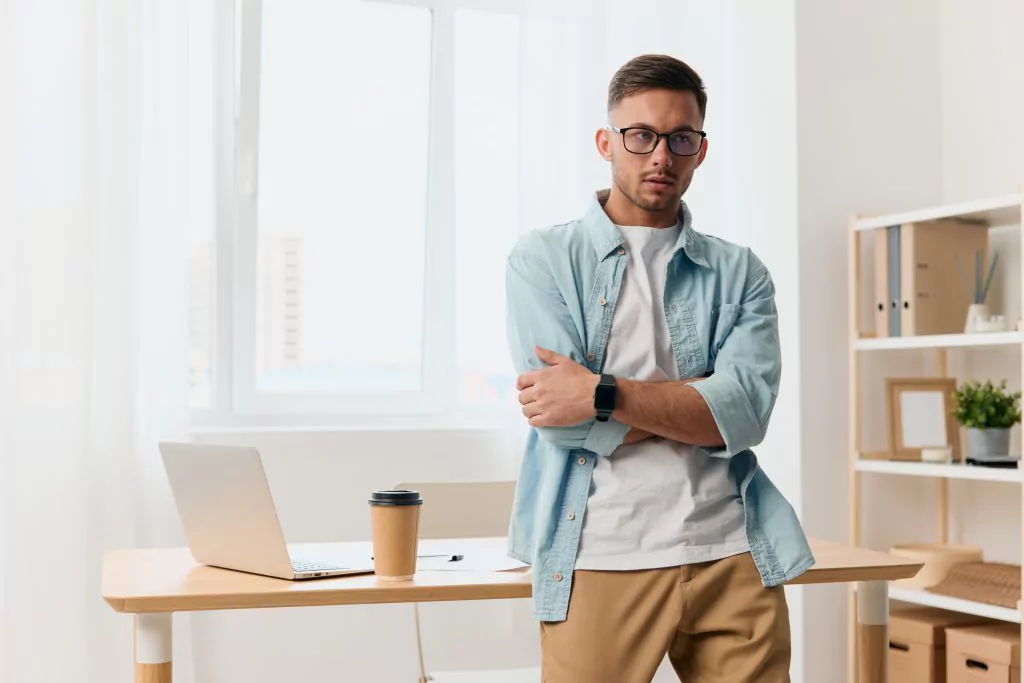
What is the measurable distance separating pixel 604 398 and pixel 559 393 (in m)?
0.06

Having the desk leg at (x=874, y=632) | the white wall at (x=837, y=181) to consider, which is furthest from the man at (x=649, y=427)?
the white wall at (x=837, y=181)

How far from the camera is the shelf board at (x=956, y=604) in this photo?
2.80m

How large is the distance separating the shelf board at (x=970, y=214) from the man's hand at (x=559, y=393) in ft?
5.86

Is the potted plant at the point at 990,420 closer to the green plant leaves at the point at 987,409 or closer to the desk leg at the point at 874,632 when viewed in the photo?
the green plant leaves at the point at 987,409

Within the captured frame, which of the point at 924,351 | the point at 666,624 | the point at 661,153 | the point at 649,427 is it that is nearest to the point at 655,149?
the point at 661,153

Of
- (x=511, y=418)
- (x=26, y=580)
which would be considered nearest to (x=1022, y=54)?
(x=511, y=418)

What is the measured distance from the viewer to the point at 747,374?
157 cm

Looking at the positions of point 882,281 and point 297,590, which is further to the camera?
point 882,281

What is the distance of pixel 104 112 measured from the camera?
2770mm

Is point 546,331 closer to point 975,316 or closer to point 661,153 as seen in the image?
point 661,153

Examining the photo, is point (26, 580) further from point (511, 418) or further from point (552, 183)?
point (552, 183)

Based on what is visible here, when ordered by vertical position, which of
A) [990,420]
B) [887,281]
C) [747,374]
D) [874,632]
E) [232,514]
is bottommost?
[874,632]

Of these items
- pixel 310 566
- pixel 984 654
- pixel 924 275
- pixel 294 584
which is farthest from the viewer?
pixel 924 275

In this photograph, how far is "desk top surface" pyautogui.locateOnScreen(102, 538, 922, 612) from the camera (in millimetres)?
1628
